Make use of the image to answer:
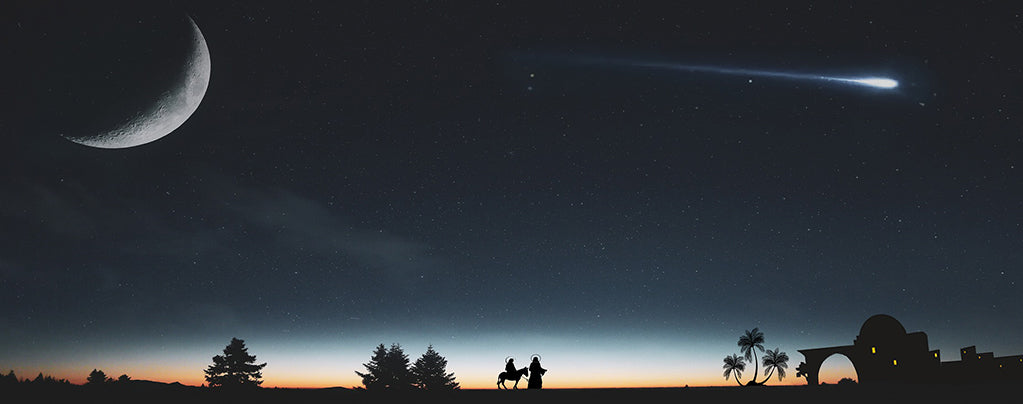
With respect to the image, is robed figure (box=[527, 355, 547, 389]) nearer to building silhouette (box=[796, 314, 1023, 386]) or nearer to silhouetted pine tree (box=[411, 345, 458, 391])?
building silhouette (box=[796, 314, 1023, 386])

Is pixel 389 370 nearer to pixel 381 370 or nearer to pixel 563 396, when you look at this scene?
pixel 381 370

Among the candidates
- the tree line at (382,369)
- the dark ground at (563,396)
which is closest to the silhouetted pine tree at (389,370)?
the tree line at (382,369)

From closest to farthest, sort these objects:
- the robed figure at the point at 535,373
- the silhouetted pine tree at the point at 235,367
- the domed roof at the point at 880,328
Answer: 1. the robed figure at the point at 535,373
2. the domed roof at the point at 880,328
3. the silhouetted pine tree at the point at 235,367

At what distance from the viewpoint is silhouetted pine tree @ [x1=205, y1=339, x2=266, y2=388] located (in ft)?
220

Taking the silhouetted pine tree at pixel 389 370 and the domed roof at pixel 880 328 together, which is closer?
the domed roof at pixel 880 328

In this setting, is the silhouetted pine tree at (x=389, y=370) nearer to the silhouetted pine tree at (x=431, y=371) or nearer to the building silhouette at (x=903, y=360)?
the silhouetted pine tree at (x=431, y=371)

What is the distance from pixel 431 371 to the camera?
72625 millimetres

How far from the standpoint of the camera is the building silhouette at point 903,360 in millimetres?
35062

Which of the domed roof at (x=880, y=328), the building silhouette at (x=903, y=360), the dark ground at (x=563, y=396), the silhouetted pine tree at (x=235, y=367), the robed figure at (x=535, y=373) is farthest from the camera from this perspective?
the silhouetted pine tree at (x=235, y=367)

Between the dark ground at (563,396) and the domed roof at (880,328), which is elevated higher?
the domed roof at (880,328)

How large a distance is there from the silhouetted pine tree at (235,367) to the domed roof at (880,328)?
58.4m

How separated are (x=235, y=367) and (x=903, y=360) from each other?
6275cm

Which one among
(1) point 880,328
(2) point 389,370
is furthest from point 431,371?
(1) point 880,328

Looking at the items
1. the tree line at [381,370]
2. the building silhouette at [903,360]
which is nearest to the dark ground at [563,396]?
the building silhouette at [903,360]
